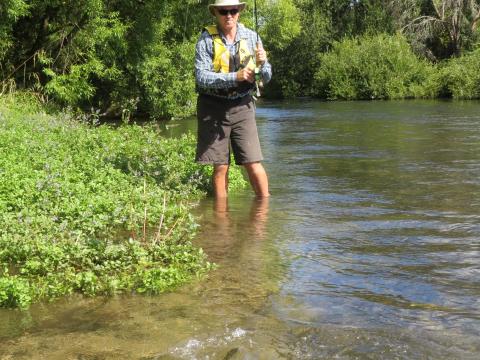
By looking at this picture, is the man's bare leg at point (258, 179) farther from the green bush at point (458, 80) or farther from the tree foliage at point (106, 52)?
the green bush at point (458, 80)

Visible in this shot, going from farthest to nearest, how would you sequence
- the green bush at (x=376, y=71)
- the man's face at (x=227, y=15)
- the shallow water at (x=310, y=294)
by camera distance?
the green bush at (x=376, y=71)
the man's face at (x=227, y=15)
the shallow water at (x=310, y=294)

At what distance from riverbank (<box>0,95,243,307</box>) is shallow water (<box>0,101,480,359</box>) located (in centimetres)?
19

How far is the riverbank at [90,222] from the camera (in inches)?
170

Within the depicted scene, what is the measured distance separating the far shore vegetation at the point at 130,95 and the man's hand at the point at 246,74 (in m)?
1.19

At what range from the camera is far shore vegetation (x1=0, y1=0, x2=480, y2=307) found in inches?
183

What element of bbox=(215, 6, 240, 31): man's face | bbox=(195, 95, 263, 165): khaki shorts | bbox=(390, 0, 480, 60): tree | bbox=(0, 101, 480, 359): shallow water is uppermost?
bbox=(390, 0, 480, 60): tree

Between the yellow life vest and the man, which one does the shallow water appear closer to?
the man

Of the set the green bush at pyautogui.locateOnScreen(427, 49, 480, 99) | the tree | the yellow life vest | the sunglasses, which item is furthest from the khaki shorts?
the tree

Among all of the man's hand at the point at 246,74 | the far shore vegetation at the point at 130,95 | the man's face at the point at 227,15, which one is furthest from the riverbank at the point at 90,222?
the man's face at the point at 227,15

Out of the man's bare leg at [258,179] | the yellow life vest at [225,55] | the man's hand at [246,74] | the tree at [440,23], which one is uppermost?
the tree at [440,23]

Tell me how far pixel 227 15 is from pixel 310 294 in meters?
3.57

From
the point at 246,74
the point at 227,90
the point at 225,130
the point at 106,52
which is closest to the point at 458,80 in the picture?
the point at 106,52

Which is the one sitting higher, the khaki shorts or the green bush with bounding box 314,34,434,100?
the green bush with bounding box 314,34,434,100

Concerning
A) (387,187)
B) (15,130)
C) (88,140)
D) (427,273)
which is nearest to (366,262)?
(427,273)
